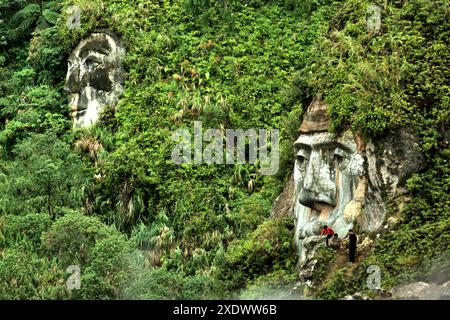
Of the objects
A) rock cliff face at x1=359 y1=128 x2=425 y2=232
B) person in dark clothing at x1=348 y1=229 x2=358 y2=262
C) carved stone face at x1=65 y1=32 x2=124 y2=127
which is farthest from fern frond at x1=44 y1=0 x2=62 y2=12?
person in dark clothing at x1=348 y1=229 x2=358 y2=262

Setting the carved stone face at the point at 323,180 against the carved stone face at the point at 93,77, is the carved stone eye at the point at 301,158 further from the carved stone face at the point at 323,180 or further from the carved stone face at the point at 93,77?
the carved stone face at the point at 93,77

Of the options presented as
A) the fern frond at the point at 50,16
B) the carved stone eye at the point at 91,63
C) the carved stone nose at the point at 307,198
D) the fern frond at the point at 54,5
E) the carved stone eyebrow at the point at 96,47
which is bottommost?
the carved stone nose at the point at 307,198

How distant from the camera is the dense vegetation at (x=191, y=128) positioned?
2255cm

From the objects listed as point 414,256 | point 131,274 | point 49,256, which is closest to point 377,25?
point 414,256

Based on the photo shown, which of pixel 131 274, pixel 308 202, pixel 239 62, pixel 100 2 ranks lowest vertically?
pixel 131 274

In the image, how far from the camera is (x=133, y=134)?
3108 centimetres

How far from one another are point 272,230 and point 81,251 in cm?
Result: 503

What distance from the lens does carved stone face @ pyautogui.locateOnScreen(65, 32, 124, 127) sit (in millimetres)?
32406

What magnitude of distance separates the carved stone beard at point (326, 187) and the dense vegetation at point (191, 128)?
684mm

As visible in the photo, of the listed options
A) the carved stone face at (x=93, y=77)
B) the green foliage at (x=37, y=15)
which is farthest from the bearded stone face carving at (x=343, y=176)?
the green foliage at (x=37, y=15)

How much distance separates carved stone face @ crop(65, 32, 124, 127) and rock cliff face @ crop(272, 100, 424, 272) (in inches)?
397

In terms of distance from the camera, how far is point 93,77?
3266 centimetres

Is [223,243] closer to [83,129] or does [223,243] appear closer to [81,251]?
[81,251]
